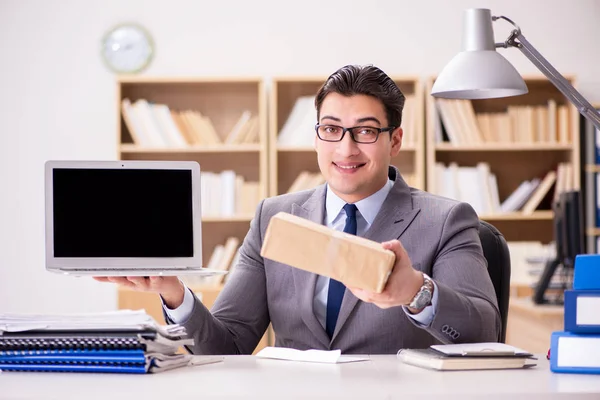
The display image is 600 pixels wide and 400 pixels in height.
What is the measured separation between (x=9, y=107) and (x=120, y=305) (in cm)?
148

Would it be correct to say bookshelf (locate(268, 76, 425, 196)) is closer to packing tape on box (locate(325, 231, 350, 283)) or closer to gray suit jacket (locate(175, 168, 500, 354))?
gray suit jacket (locate(175, 168, 500, 354))

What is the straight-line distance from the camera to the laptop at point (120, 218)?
5.45ft

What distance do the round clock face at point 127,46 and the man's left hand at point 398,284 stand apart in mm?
3646

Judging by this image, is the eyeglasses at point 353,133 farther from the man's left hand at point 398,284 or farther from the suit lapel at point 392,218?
the man's left hand at point 398,284

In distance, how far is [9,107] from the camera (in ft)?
16.0

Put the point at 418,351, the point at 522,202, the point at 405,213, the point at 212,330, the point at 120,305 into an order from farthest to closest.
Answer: the point at 522,202 → the point at 120,305 → the point at 405,213 → the point at 212,330 → the point at 418,351

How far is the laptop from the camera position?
1.66 metres

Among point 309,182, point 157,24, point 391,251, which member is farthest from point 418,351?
point 157,24

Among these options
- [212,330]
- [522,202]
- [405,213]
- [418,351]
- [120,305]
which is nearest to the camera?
[418,351]

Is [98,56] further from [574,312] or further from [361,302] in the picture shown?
[574,312]

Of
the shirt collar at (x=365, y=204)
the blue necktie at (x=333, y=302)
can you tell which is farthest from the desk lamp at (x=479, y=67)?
the blue necktie at (x=333, y=302)

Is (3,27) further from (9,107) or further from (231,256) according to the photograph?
(231,256)

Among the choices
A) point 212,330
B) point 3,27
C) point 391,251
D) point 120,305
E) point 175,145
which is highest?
point 3,27

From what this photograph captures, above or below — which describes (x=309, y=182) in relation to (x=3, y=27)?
below
